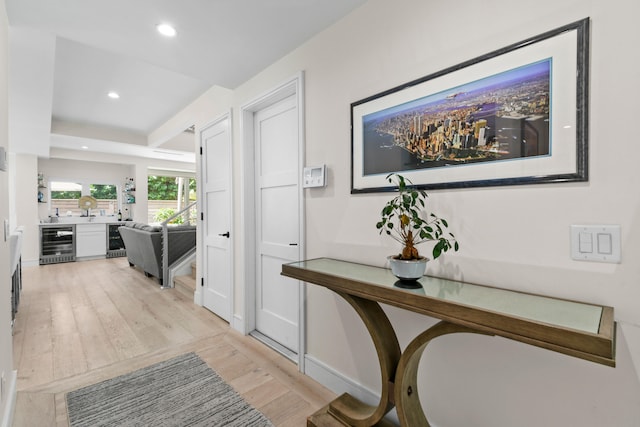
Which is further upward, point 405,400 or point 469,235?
point 469,235

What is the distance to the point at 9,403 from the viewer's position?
161cm

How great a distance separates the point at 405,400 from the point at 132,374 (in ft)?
6.30

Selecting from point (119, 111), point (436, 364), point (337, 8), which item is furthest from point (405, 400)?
point (119, 111)

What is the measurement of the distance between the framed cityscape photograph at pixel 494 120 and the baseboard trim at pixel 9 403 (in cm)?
220

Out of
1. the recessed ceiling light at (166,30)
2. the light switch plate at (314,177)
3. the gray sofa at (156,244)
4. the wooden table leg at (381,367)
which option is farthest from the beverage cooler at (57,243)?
the wooden table leg at (381,367)

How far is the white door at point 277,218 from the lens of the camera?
2.40 m

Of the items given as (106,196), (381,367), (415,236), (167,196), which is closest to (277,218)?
(415,236)

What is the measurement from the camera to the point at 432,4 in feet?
4.71

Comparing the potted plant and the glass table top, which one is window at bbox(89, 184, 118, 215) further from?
the potted plant

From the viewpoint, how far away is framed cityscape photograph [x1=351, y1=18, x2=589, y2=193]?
1.06 meters

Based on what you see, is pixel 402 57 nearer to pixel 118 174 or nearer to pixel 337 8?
pixel 337 8

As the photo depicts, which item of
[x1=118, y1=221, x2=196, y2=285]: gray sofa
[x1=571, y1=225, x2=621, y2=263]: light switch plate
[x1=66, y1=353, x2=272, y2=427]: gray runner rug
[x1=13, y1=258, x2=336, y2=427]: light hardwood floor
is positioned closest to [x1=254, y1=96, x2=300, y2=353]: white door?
[x1=13, y1=258, x2=336, y2=427]: light hardwood floor

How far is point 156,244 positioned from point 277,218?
109 inches

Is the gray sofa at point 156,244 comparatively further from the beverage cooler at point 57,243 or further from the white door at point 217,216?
the beverage cooler at point 57,243
